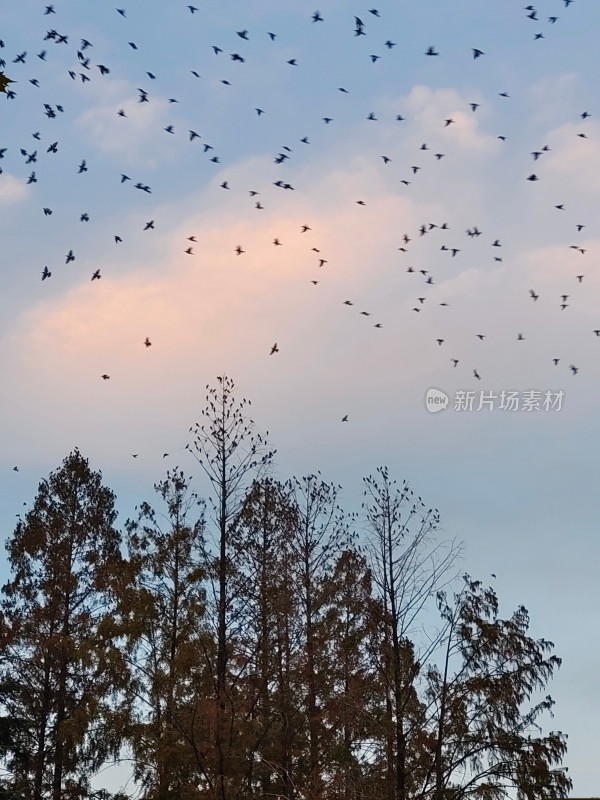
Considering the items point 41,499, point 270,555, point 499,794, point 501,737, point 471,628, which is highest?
point 41,499

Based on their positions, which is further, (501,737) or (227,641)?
(501,737)

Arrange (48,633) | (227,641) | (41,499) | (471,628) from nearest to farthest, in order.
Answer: (227,641)
(471,628)
(48,633)
(41,499)

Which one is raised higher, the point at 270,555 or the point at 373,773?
the point at 270,555

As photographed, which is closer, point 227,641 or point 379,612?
point 379,612

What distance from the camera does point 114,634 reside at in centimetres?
2444

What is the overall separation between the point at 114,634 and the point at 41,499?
562 cm

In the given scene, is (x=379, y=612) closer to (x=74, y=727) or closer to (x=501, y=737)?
(x=501, y=737)

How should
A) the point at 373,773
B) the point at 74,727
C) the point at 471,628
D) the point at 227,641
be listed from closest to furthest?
the point at 227,641 < the point at 373,773 < the point at 471,628 < the point at 74,727

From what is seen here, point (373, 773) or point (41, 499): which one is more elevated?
point (41, 499)

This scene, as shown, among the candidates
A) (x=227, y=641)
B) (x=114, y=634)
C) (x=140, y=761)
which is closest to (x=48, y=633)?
(x=114, y=634)

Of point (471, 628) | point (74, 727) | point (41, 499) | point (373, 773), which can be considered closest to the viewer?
point (373, 773)

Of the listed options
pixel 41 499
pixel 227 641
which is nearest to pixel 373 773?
pixel 227 641

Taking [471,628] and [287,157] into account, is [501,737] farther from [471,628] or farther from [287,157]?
[287,157]

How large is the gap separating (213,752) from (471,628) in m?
7.73
